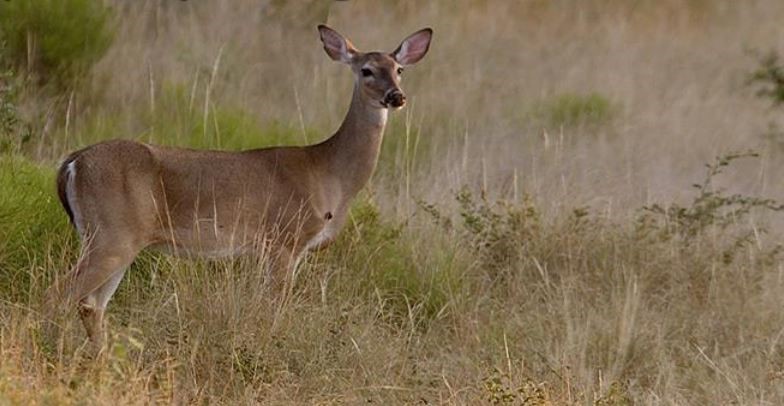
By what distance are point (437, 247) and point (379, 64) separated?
3.69ft

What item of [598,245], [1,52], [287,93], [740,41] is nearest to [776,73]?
[598,245]

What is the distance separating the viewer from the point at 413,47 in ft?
28.8

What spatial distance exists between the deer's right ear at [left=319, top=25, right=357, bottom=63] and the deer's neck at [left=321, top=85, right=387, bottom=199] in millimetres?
230

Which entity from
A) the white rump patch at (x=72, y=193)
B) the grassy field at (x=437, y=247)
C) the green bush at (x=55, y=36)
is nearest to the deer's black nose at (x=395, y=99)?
the grassy field at (x=437, y=247)

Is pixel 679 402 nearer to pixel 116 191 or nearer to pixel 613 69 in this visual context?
pixel 116 191

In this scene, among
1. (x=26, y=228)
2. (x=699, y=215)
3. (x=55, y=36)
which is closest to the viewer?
(x=26, y=228)

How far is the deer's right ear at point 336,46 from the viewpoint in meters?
8.62

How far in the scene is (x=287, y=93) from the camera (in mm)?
13445

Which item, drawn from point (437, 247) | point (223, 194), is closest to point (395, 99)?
point (223, 194)

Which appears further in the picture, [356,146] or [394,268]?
[394,268]

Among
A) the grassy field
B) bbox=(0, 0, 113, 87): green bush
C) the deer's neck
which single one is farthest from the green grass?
the deer's neck

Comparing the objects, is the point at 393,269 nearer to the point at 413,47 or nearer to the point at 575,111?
the point at 413,47

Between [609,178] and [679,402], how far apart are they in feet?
11.9

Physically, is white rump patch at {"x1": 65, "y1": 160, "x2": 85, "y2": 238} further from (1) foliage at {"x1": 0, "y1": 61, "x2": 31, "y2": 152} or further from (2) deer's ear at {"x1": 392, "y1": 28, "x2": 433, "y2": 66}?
(2) deer's ear at {"x1": 392, "y1": 28, "x2": 433, "y2": 66}
